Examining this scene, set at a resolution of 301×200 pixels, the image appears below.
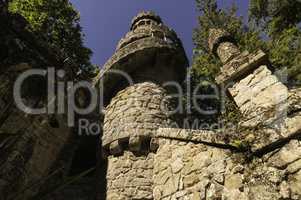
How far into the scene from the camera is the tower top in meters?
12.9

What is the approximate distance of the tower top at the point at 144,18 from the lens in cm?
1295

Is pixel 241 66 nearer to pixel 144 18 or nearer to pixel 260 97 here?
pixel 260 97

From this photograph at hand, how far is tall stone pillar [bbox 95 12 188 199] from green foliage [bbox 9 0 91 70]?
5588mm

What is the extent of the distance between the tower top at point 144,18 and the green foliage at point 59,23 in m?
4.00

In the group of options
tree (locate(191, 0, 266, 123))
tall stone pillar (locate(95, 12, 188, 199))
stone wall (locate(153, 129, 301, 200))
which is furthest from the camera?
tree (locate(191, 0, 266, 123))

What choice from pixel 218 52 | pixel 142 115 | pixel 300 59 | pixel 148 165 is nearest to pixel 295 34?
pixel 300 59

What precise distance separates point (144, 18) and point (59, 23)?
224 inches

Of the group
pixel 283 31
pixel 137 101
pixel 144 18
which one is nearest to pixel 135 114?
pixel 137 101

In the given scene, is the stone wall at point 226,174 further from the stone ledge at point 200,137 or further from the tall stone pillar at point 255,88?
the tall stone pillar at point 255,88

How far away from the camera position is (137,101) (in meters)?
9.26

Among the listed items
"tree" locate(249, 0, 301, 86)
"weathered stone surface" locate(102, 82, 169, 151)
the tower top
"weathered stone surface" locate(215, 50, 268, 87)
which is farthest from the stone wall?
the tower top

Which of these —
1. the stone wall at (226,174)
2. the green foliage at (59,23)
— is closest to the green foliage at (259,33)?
the stone wall at (226,174)

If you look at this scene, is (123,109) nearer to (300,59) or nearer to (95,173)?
(95,173)

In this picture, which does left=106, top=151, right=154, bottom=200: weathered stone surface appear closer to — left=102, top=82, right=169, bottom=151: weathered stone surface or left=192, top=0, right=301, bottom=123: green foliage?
left=102, top=82, right=169, bottom=151: weathered stone surface
